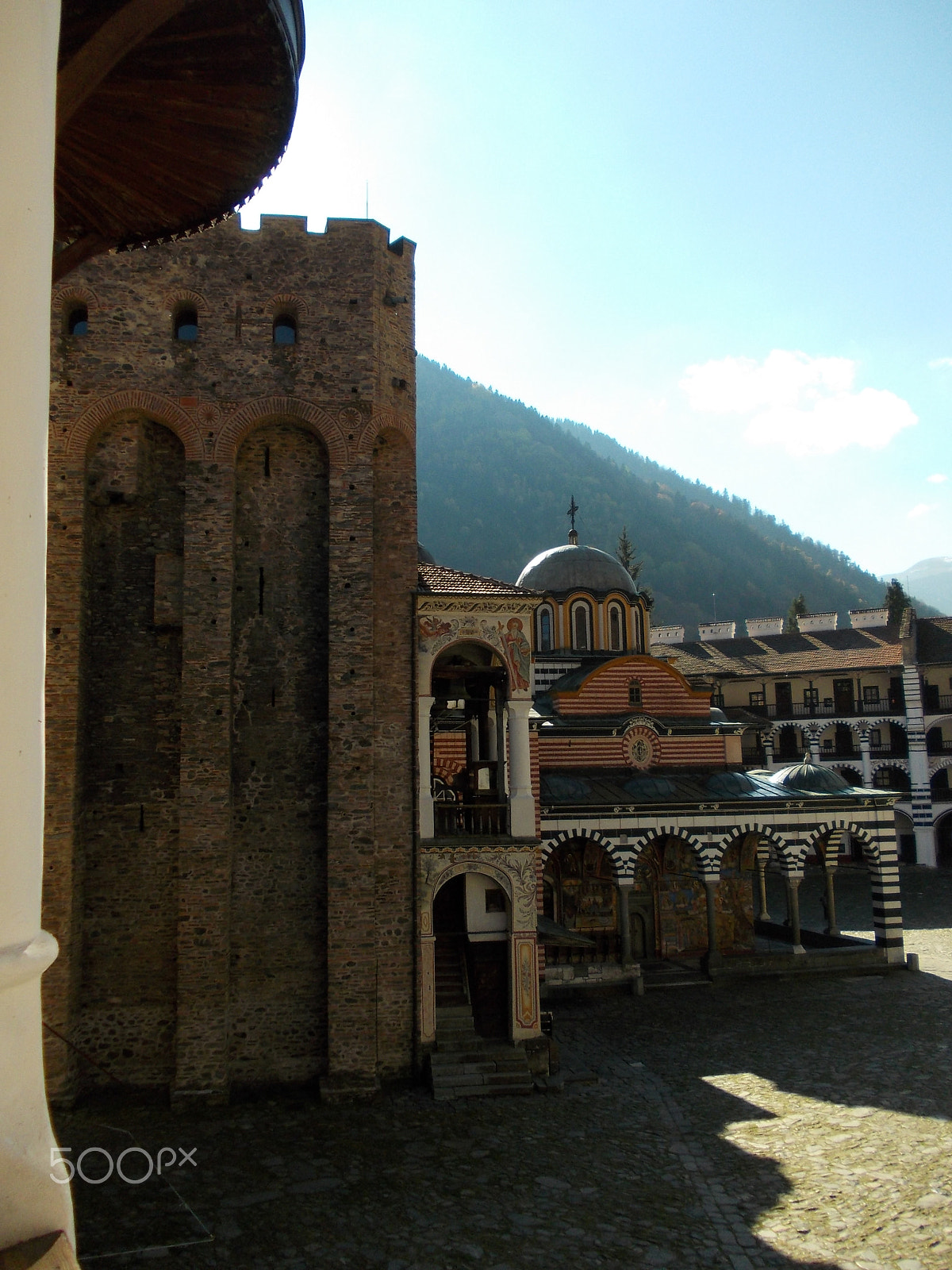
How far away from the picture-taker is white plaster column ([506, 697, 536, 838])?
14.7 metres

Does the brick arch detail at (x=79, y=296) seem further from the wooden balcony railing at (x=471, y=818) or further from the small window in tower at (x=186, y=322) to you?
the wooden balcony railing at (x=471, y=818)

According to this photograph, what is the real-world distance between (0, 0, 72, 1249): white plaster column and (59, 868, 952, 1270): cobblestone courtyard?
7.33 meters

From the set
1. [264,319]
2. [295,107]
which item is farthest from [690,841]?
[295,107]

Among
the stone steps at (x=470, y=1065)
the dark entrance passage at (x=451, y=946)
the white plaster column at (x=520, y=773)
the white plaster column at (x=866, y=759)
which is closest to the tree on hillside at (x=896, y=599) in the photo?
the white plaster column at (x=866, y=759)

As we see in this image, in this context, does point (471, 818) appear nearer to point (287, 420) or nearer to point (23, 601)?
point (287, 420)

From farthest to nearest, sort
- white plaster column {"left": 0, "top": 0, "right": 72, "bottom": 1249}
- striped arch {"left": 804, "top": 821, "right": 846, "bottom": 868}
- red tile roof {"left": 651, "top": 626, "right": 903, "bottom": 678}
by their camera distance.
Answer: red tile roof {"left": 651, "top": 626, "right": 903, "bottom": 678} → striped arch {"left": 804, "top": 821, "right": 846, "bottom": 868} → white plaster column {"left": 0, "top": 0, "right": 72, "bottom": 1249}

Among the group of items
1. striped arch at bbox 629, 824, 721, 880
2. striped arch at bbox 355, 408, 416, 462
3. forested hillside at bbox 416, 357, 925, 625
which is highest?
forested hillside at bbox 416, 357, 925, 625

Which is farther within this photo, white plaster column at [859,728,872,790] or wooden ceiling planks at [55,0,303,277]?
white plaster column at [859,728,872,790]

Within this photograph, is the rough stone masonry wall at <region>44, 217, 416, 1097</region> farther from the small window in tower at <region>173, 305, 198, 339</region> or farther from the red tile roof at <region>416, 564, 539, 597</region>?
the red tile roof at <region>416, 564, 539, 597</region>

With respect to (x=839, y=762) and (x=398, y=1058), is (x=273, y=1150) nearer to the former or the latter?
(x=398, y=1058)

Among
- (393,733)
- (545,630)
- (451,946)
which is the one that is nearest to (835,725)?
(545,630)

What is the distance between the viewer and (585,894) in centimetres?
2178

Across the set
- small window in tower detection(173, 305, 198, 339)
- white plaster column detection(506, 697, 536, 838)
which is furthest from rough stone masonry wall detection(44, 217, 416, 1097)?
white plaster column detection(506, 697, 536, 838)

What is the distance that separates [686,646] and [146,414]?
36.1 m
